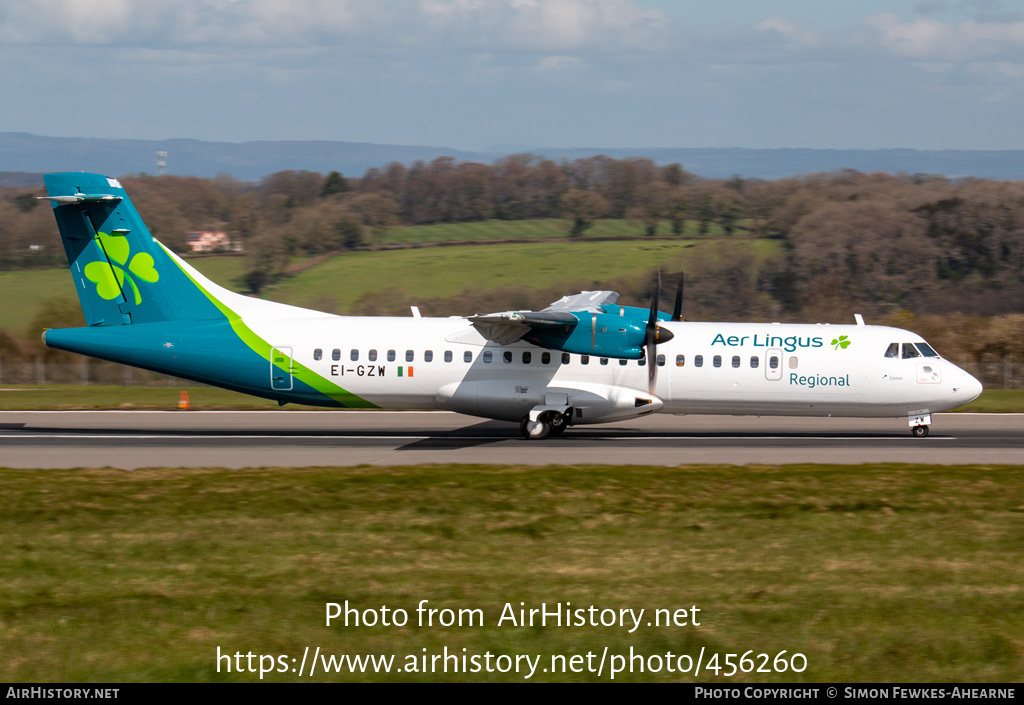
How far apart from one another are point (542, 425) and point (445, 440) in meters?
2.50

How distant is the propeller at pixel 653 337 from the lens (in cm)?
2398

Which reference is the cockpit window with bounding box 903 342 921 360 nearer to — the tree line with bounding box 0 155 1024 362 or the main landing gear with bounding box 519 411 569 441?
the main landing gear with bounding box 519 411 569 441

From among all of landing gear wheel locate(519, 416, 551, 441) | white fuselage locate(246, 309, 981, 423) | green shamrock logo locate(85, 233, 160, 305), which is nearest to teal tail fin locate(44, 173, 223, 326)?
green shamrock logo locate(85, 233, 160, 305)

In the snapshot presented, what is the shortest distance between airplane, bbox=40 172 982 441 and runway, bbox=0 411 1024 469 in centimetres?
100

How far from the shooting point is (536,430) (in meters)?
24.8

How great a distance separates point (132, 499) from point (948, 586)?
12.3 meters

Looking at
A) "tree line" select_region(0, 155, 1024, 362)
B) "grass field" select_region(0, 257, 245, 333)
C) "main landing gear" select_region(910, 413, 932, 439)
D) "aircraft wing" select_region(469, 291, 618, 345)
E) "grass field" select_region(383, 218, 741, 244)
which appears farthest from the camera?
"grass field" select_region(383, 218, 741, 244)

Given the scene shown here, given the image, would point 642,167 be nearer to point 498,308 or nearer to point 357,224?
point 357,224

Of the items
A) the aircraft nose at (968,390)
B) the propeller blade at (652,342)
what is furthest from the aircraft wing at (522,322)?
the aircraft nose at (968,390)

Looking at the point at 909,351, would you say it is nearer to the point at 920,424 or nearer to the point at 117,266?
the point at 920,424

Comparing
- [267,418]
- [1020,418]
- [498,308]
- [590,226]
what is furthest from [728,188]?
[267,418]

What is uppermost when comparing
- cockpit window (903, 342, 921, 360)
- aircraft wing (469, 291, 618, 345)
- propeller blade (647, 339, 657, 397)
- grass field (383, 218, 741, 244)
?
grass field (383, 218, 741, 244)

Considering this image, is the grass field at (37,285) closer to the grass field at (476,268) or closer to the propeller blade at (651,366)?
the grass field at (476,268)

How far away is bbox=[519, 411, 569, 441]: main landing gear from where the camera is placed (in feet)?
81.4
